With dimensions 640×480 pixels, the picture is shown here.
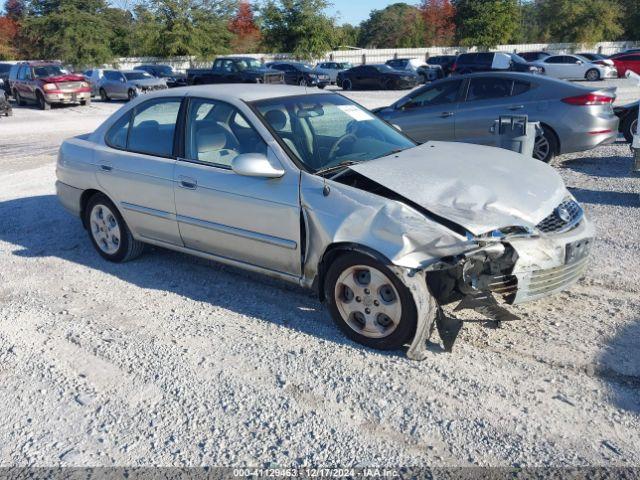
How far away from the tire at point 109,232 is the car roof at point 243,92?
121 cm

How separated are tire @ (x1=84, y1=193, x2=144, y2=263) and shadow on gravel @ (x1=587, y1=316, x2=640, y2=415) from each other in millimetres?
4107

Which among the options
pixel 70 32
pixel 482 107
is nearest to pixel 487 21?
pixel 70 32

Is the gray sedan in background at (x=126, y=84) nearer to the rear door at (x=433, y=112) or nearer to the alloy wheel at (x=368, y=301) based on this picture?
the rear door at (x=433, y=112)

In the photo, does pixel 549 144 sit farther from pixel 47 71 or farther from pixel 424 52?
pixel 424 52

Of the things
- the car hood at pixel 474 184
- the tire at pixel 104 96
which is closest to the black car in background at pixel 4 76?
the tire at pixel 104 96

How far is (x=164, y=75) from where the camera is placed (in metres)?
31.4

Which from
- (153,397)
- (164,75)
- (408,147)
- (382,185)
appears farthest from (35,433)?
(164,75)

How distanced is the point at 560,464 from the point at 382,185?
1.98m

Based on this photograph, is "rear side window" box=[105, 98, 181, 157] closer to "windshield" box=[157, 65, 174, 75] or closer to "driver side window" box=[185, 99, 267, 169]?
"driver side window" box=[185, 99, 267, 169]

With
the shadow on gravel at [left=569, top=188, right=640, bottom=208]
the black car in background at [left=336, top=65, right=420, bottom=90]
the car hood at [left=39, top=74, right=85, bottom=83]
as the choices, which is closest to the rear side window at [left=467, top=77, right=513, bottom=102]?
the shadow on gravel at [left=569, top=188, right=640, bottom=208]

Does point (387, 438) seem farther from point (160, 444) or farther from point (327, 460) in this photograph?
point (160, 444)

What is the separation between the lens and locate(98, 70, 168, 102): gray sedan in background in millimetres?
27906

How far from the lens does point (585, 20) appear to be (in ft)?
179

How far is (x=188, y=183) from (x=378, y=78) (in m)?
27.8
